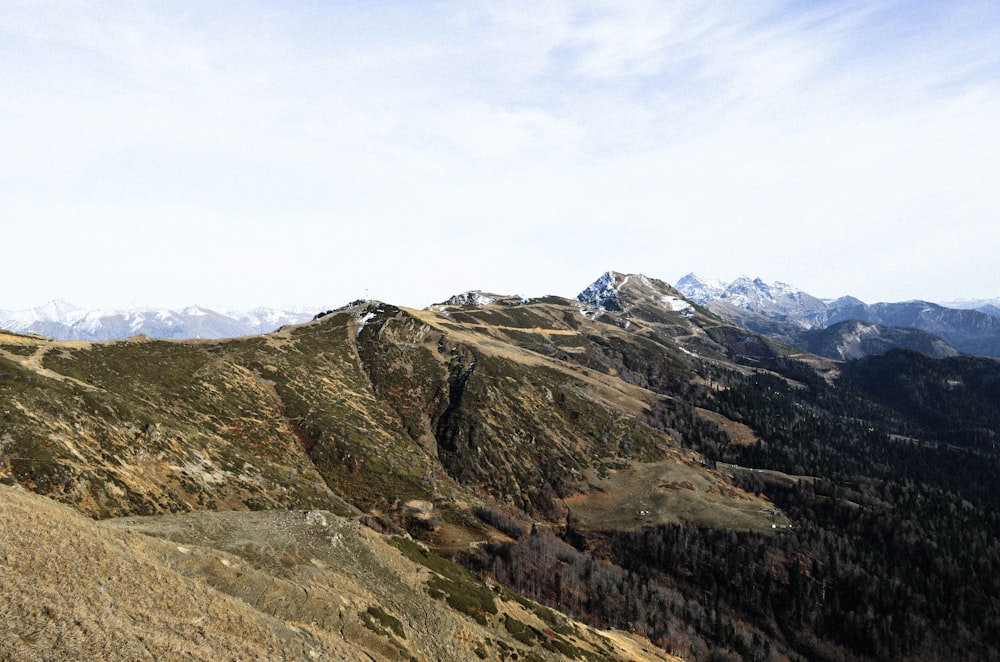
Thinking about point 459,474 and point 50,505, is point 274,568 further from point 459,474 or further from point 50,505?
point 459,474

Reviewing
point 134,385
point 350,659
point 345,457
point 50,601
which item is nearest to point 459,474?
point 345,457

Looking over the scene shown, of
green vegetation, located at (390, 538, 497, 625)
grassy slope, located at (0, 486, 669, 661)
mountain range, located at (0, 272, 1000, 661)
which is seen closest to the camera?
grassy slope, located at (0, 486, 669, 661)

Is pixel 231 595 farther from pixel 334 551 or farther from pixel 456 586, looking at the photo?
pixel 456 586

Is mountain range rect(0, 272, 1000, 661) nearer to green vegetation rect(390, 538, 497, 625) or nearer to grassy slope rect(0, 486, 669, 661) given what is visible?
grassy slope rect(0, 486, 669, 661)

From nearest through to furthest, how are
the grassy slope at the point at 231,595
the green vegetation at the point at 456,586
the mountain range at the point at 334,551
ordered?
the grassy slope at the point at 231,595 < the mountain range at the point at 334,551 < the green vegetation at the point at 456,586

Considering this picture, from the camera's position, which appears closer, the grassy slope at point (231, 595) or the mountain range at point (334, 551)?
the grassy slope at point (231, 595)

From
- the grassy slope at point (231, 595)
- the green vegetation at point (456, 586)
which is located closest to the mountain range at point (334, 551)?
the grassy slope at point (231, 595)

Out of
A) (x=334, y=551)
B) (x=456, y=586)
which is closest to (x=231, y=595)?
(x=334, y=551)

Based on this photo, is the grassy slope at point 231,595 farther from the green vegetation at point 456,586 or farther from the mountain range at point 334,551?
the green vegetation at point 456,586

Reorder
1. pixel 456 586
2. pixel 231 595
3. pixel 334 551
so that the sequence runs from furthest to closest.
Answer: pixel 456 586 → pixel 334 551 → pixel 231 595

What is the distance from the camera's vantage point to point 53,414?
81500mm

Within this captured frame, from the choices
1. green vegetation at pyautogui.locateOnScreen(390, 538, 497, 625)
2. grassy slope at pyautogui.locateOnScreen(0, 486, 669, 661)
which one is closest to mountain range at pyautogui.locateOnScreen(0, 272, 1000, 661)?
grassy slope at pyautogui.locateOnScreen(0, 486, 669, 661)

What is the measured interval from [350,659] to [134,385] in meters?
118

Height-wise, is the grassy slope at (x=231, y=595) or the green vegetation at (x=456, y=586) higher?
the grassy slope at (x=231, y=595)
